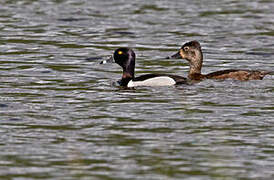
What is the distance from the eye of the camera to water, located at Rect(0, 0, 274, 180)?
1174 cm

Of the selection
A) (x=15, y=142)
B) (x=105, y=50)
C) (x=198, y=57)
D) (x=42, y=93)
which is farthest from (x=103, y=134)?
(x=105, y=50)

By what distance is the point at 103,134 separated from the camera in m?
13.4

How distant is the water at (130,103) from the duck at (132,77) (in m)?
0.25

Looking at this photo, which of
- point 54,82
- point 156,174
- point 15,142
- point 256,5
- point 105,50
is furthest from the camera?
point 256,5

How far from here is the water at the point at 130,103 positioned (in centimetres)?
1174

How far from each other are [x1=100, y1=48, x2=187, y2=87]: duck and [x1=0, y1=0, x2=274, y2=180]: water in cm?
25

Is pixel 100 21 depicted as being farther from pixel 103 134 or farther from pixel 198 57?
pixel 103 134

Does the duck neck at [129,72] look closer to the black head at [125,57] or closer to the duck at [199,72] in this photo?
the black head at [125,57]

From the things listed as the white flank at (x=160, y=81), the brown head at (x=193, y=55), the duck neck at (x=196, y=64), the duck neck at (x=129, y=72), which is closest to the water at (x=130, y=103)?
the white flank at (x=160, y=81)

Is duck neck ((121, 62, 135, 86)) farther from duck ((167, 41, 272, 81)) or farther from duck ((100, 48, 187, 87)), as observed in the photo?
duck ((167, 41, 272, 81))

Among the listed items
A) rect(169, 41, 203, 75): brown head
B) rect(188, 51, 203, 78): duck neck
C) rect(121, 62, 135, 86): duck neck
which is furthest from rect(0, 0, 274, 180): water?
rect(188, 51, 203, 78): duck neck

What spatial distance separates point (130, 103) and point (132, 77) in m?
3.56

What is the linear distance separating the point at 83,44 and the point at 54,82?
23.3 feet

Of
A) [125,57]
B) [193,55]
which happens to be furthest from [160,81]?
[193,55]
